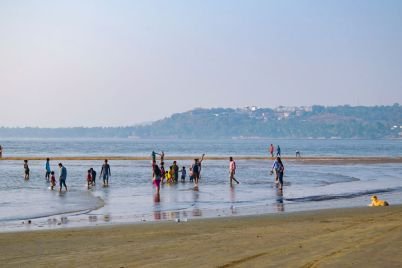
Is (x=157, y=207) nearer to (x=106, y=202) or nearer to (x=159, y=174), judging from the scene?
(x=106, y=202)

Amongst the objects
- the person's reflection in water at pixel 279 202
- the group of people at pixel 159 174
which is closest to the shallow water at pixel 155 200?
the person's reflection in water at pixel 279 202

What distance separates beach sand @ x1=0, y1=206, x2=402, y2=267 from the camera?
33.4 ft

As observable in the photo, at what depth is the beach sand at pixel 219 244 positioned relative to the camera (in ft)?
33.4

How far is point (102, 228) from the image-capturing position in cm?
1616

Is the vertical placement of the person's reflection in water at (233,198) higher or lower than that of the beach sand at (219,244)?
lower

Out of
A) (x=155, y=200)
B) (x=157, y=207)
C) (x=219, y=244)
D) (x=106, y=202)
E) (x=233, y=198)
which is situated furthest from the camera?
(x=233, y=198)

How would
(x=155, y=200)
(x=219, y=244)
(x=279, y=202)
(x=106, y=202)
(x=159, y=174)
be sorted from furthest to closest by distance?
(x=159, y=174)
(x=155, y=200)
(x=106, y=202)
(x=279, y=202)
(x=219, y=244)

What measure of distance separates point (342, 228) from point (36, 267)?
734 cm

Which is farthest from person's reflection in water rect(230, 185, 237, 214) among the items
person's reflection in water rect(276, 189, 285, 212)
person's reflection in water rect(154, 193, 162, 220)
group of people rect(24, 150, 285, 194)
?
person's reflection in water rect(154, 193, 162, 220)

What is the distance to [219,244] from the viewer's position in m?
12.2

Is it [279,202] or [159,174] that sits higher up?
[159,174]

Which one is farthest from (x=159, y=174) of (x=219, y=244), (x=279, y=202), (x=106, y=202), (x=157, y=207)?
(x=219, y=244)

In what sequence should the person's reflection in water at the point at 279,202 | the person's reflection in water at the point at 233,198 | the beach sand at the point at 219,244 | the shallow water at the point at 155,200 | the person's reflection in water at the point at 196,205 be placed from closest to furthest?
the beach sand at the point at 219,244 < the shallow water at the point at 155,200 < the person's reflection in water at the point at 196,205 < the person's reflection in water at the point at 233,198 < the person's reflection in water at the point at 279,202

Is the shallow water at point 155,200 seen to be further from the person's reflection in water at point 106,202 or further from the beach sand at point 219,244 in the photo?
the beach sand at point 219,244
